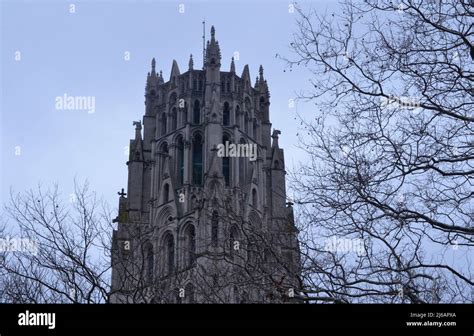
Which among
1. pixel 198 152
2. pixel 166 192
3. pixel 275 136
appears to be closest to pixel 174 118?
pixel 198 152

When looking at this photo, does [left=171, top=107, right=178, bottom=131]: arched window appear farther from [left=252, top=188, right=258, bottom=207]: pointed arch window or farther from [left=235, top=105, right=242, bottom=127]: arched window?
[left=252, top=188, right=258, bottom=207]: pointed arch window

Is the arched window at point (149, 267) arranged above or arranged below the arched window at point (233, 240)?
above

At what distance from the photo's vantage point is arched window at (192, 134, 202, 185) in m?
73.6

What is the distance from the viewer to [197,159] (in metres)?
74.9

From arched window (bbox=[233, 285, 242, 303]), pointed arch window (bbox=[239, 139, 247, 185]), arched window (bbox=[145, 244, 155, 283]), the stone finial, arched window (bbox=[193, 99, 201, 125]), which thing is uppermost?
arched window (bbox=[193, 99, 201, 125])

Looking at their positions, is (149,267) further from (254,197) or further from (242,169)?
(242,169)

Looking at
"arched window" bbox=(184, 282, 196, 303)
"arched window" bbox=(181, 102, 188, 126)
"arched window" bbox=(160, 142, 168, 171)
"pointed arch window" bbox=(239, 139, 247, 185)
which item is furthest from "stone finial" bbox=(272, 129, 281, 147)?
"arched window" bbox=(184, 282, 196, 303)

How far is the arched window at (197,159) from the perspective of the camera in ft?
242

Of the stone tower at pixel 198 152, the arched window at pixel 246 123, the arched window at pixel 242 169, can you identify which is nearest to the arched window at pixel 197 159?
the stone tower at pixel 198 152

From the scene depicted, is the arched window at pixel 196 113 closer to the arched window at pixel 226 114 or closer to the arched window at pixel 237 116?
the arched window at pixel 226 114

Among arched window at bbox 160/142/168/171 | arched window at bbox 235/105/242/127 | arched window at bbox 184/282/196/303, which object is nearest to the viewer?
arched window at bbox 184/282/196/303

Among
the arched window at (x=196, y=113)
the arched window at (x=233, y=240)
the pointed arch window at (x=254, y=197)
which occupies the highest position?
the arched window at (x=196, y=113)

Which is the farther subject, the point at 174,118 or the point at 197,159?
the point at 174,118
